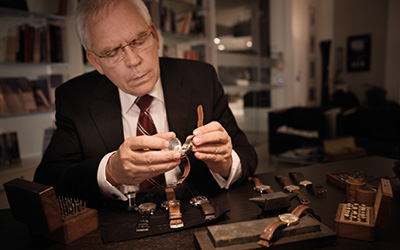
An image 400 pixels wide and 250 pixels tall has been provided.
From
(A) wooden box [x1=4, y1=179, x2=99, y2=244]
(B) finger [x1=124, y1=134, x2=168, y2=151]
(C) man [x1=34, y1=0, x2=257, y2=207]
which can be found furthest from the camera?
(C) man [x1=34, y1=0, x2=257, y2=207]

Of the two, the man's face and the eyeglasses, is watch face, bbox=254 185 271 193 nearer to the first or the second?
the man's face

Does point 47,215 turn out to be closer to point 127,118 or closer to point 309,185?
point 127,118

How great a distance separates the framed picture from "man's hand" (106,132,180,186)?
9.07 meters

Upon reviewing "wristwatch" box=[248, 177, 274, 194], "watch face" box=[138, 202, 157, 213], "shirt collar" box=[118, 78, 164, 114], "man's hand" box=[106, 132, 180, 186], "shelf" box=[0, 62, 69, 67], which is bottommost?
"wristwatch" box=[248, 177, 274, 194]

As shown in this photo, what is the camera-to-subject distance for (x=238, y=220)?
3.34 feet

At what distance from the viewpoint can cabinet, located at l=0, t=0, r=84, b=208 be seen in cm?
317

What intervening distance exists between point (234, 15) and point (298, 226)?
19.6 feet

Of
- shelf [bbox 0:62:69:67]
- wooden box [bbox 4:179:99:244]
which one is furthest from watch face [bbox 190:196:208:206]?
shelf [bbox 0:62:69:67]

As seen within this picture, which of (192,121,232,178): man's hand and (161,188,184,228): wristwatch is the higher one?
(192,121,232,178): man's hand

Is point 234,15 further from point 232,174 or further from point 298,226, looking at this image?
point 298,226

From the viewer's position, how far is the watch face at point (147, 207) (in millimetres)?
1071

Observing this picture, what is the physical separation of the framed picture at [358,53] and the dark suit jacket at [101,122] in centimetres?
823

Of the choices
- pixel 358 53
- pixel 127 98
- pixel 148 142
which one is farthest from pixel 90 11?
pixel 358 53

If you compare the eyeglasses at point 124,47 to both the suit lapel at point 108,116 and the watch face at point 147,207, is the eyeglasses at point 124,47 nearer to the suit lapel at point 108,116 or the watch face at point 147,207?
the suit lapel at point 108,116
